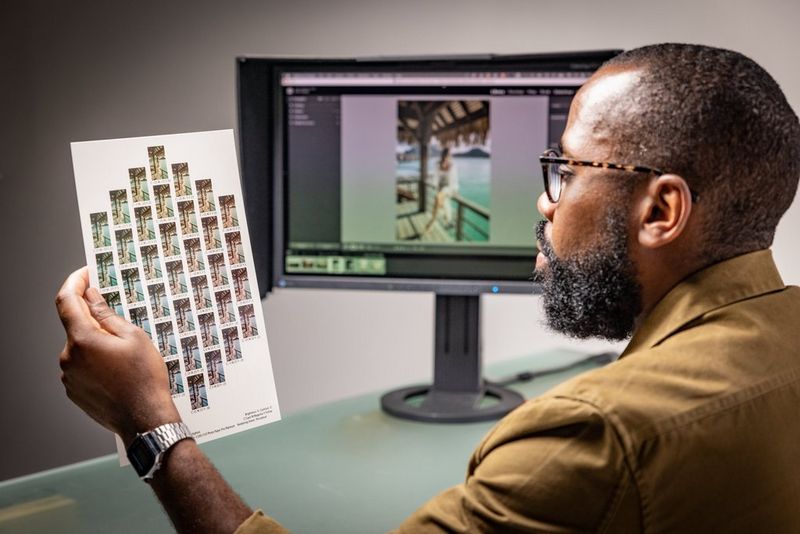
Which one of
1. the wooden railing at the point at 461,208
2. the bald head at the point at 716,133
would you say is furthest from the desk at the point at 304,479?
the bald head at the point at 716,133

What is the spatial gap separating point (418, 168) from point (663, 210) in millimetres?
742

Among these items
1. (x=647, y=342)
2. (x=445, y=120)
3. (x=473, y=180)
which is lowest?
(x=647, y=342)

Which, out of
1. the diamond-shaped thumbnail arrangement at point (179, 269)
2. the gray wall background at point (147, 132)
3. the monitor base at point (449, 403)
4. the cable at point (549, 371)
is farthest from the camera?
the gray wall background at point (147, 132)

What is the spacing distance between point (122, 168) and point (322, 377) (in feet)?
4.83

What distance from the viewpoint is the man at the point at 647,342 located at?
702mm

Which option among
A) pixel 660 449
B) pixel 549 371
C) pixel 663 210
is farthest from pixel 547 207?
pixel 549 371

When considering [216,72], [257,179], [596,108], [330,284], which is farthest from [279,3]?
[596,108]

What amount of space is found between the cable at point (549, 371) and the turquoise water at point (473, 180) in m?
0.36

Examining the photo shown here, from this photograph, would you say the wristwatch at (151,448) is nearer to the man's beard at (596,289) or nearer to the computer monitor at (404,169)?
the man's beard at (596,289)

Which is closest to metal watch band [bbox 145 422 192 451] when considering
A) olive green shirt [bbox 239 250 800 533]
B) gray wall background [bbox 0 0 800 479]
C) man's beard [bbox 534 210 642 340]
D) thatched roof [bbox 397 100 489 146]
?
olive green shirt [bbox 239 250 800 533]

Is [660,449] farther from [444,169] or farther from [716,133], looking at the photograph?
[444,169]

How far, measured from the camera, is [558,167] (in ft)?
3.16

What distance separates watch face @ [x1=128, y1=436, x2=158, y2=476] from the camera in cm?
84

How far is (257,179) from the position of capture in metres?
1.58
